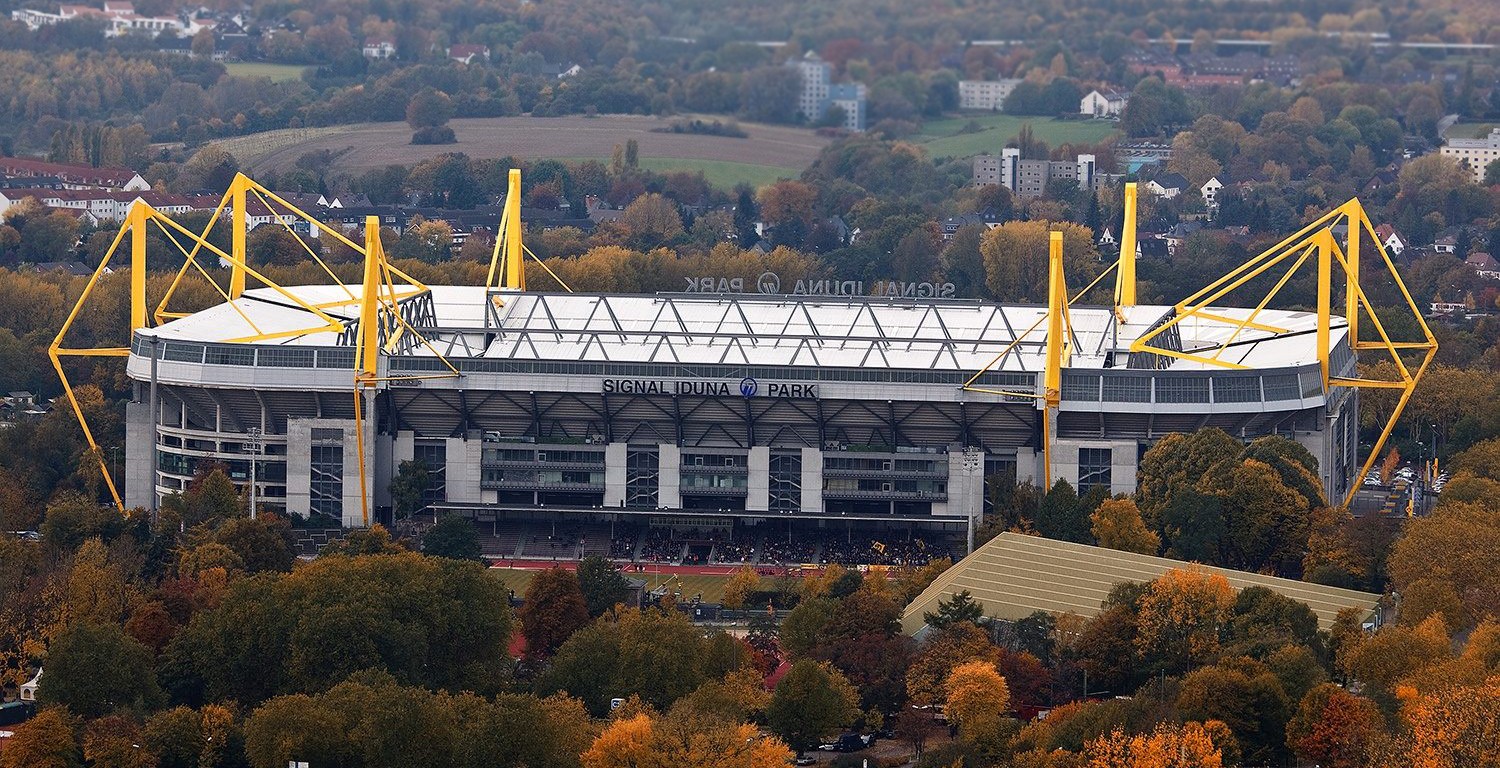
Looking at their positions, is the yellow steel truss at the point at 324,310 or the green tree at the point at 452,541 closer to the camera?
the green tree at the point at 452,541

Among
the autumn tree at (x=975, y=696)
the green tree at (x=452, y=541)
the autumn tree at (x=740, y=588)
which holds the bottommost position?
the autumn tree at (x=740, y=588)

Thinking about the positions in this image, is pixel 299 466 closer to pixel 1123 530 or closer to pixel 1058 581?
pixel 1123 530

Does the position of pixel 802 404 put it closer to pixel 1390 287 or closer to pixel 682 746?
pixel 682 746

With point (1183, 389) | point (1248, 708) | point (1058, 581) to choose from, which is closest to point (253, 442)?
point (1183, 389)

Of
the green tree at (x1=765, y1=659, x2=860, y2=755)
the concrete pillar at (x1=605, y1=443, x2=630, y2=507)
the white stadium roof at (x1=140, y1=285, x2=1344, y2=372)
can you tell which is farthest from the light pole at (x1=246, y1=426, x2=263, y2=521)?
the green tree at (x1=765, y1=659, x2=860, y2=755)

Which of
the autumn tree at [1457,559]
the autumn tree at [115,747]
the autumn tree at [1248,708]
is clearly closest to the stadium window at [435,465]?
the autumn tree at [1457,559]

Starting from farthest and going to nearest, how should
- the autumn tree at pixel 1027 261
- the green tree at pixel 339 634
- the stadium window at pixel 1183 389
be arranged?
the autumn tree at pixel 1027 261 < the stadium window at pixel 1183 389 < the green tree at pixel 339 634

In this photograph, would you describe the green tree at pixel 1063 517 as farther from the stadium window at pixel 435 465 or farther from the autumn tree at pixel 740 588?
the stadium window at pixel 435 465

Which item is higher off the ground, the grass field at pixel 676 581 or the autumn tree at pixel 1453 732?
the autumn tree at pixel 1453 732
